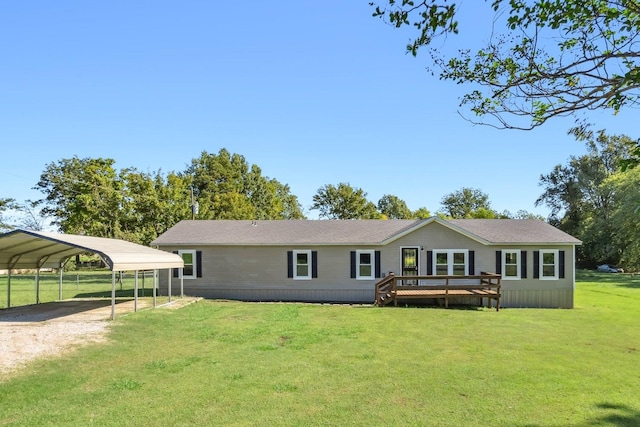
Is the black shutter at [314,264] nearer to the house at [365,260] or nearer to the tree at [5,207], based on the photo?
the house at [365,260]

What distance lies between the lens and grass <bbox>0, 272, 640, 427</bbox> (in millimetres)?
5625

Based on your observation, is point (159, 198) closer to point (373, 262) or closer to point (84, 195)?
point (84, 195)

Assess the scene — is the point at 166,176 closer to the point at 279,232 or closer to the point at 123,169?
the point at 123,169

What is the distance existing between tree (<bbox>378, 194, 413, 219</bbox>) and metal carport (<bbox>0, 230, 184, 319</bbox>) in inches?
2381

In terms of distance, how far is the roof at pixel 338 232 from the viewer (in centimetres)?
1866

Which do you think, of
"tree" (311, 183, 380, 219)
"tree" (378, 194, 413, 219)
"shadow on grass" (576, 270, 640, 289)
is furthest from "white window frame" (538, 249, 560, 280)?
"tree" (378, 194, 413, 219)

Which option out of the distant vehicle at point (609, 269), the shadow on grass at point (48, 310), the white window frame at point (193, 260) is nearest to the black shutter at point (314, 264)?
the white window frame at point (193, 260)

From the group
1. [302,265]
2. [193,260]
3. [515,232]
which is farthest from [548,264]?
[193,260]

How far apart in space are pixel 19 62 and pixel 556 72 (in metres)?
23.4

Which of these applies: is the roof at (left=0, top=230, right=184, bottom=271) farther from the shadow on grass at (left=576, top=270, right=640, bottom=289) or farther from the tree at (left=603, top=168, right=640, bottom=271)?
the tree at (left=603, top=168, right=640, bottom=271)

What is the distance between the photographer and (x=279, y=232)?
20.8m

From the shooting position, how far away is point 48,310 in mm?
14547

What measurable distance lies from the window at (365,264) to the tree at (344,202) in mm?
35929

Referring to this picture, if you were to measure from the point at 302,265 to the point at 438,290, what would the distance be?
6130 millimetres
